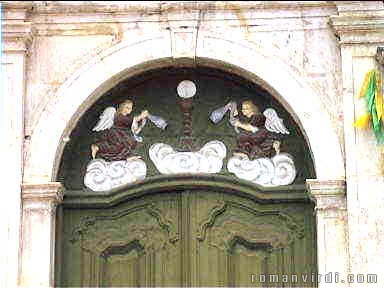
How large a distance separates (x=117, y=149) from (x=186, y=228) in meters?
0.96

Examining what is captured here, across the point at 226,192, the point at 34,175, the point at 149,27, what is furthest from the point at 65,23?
the point at 226,192

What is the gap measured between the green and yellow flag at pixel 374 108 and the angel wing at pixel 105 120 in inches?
88.3

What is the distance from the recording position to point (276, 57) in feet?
35.3

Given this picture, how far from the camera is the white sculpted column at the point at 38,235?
1042cm

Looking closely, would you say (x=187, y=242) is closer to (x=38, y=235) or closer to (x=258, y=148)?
(x=258, y=148)

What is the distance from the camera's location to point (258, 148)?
36.1 feet

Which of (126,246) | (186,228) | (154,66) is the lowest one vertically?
(126,246)

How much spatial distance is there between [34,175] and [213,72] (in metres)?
1.87

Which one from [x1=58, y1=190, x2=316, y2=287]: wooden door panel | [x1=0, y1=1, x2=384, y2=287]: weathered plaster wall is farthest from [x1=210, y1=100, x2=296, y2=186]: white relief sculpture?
[x1=0, y1=1, x2=384, y2=287]: weathered plaster wall

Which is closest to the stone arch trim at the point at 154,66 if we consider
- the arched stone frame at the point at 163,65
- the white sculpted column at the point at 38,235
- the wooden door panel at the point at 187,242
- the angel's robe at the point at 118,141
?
the arched stone frame at the point at 163,65

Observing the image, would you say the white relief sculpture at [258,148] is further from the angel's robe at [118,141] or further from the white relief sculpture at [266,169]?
the angel's robe at [118,141]

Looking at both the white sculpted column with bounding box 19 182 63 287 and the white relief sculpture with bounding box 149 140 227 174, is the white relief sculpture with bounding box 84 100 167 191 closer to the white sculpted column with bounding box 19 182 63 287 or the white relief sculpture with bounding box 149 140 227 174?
the white relief sculpture with bounding box 149 140 227 174

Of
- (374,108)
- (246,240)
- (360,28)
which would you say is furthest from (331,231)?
(360,28)

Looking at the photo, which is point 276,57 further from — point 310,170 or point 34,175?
point 34,175
